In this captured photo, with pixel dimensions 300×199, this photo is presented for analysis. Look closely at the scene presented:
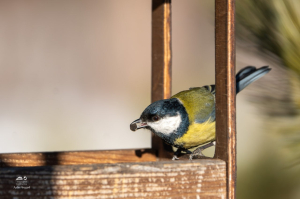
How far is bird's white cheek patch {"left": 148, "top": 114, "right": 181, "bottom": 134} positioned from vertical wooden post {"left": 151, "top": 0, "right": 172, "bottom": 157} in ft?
0.52

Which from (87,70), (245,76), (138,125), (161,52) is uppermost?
(87,70)

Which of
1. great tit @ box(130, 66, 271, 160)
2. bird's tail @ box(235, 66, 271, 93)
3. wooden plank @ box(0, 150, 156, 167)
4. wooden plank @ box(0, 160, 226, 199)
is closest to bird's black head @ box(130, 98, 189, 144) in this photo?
great tit @ box(130, 66, 271, 160)

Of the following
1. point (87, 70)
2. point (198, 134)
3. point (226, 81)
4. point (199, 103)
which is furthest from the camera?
point (87, 70)

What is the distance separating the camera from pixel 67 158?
157 cm

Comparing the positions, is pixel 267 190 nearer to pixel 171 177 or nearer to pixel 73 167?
pixel 171 177

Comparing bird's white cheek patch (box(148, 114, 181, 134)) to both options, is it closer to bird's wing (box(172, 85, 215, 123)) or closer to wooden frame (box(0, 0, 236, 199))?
bird's wing (box(172, 85, 215, 123))

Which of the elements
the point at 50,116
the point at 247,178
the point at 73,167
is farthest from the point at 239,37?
the point at 50,116

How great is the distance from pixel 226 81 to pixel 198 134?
0.52 m

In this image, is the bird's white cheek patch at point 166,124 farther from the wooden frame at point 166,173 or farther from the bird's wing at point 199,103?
the wooden frame at point 166,173

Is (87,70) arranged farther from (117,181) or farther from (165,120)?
(117,181)

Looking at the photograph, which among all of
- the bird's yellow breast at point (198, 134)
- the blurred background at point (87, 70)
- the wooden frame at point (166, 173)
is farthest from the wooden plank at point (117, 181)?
the blurred background at point (87, 70)

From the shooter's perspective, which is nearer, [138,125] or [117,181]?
[117,181]

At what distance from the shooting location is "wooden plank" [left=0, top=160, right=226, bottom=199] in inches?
34.8

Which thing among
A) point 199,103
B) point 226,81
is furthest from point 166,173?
point 199,103
